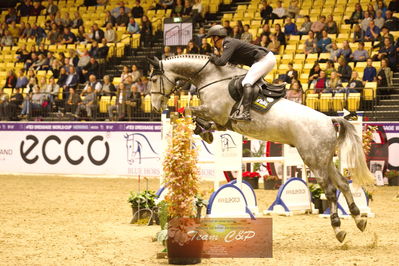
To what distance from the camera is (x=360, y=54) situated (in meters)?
18.7

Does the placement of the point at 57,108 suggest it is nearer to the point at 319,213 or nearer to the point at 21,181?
the point at 21,181

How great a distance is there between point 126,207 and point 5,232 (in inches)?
132

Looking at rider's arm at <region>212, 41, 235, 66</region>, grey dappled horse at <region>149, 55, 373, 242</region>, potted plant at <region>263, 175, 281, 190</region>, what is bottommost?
potted plant at <region>263, 175, 281, 190</region>

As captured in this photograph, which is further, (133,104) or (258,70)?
(133,104)

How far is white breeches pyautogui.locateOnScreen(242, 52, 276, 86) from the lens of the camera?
8.51m

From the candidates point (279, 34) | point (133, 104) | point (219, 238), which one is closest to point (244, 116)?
point (219, 238)

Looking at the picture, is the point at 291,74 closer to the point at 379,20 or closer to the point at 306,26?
the point at 306,26

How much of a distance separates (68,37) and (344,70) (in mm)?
11361

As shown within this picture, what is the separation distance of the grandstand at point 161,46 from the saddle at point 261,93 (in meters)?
6.90

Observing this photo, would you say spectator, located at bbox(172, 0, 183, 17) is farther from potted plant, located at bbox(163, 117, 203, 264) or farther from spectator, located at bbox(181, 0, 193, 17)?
potted plant, located at bbox(163, 117, 203, 264)

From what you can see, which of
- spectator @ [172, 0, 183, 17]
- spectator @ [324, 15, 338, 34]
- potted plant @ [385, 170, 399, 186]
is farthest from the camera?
spectator @ [172, 0, 183, 17]

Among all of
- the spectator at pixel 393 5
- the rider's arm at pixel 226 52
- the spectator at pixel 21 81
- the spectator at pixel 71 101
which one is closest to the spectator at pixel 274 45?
the spectator at pixel 393 5

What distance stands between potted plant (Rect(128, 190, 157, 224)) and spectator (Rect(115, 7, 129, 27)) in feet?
50.1

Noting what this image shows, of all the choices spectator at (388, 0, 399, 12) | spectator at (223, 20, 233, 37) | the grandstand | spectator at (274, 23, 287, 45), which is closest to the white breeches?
the grandstand
